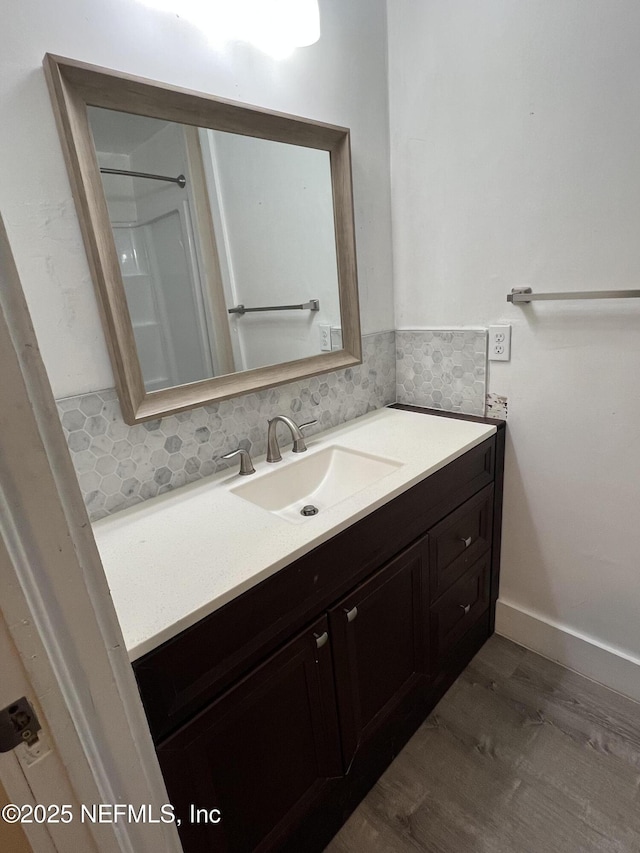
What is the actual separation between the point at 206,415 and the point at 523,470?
108 centimetres

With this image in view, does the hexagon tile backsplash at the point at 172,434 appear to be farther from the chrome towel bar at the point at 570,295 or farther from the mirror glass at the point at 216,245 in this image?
the chrome towel bar at the point at 570,295

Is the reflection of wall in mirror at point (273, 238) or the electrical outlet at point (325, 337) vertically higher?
the reflection of wall in mirror at point (273, 238)

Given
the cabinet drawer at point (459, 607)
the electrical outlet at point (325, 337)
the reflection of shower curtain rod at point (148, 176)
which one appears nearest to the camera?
the reflection of shower curtain rod at point (148, 176)

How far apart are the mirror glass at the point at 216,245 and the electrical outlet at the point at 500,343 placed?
513 mm

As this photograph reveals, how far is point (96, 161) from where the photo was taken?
3.14 ft

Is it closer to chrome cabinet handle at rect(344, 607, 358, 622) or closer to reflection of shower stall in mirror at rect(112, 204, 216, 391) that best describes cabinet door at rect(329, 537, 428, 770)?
chrome cabinet handle at rect(344, 607, 358, 622)

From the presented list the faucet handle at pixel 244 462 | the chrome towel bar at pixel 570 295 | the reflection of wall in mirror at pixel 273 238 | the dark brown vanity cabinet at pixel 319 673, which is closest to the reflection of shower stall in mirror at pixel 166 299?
the reflection of wall in mirror at pixel 273 238

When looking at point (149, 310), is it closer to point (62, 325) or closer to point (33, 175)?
point (62, 325)

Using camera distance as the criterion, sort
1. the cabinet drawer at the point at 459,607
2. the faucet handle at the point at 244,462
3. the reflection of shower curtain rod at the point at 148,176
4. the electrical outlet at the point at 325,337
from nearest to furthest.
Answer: the reflection of shower curtain rod at the point at 148,176 < the faucet handle at the point at 244,462 < the cabinet drawer at the point at 459,607 < the electrical outlet at the point at 325,337

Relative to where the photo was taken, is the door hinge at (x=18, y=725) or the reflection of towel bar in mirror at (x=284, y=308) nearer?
the door hinge at (x=18, y=725)

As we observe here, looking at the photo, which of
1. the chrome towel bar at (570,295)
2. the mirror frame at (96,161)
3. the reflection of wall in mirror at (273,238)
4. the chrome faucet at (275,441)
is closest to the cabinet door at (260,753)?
the chrome faucet at (275,441)

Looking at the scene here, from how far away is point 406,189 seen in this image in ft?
5.13

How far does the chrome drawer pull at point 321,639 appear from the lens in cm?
96

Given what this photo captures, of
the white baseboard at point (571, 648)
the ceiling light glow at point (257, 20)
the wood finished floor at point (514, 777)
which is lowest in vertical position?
the wood finished floor at point (514, 777)
